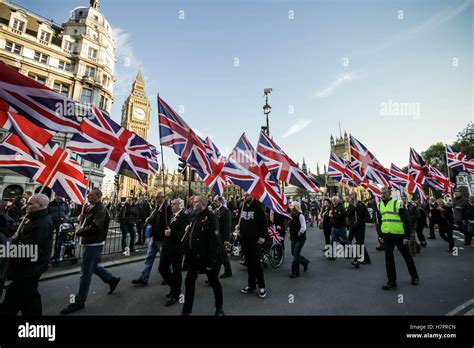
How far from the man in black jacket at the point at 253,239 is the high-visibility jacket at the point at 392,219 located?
2.86m

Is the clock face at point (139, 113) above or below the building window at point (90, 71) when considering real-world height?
above

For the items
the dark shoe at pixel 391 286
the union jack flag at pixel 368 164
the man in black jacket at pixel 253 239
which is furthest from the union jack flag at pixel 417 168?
the man in black jacket at pixel 253 239

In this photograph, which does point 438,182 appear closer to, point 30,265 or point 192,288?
point 192,288

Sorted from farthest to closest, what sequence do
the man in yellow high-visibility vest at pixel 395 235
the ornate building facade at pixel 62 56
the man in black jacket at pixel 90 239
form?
the ornate building facade at pixel 62 56
the man in yellow high-visibility vest at pixel 395 235
the man in black jacket at pixel 90 239

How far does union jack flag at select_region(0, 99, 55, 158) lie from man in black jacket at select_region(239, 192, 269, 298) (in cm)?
444

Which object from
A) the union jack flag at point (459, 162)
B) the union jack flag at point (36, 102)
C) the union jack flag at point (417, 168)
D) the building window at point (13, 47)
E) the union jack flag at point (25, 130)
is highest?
the building window at point (13, 47)

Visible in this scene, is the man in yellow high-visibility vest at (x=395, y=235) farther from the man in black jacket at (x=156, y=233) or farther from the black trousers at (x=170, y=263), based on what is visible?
the man in black jacket at (x=156, y=233)

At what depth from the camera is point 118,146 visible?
6434mm

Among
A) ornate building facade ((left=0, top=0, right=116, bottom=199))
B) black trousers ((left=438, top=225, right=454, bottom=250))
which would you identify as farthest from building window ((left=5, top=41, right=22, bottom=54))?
black trousers ((left=438, top=225, right=454, bottom=250))

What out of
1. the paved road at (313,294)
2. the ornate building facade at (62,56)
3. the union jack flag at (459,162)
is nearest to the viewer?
the paved road at (313,294)

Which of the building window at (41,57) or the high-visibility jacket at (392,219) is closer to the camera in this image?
the high-visibility jacket at (392,219)

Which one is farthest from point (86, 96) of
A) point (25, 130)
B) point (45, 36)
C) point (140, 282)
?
point (140, 282)

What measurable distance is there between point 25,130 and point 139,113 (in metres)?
96.0

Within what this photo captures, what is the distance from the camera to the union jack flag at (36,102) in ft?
14.3
